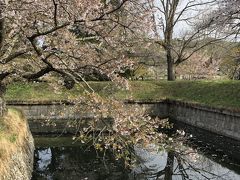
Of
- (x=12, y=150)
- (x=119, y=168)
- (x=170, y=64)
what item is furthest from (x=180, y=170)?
(x=170, y=64)

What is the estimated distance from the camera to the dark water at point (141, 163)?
1332cm

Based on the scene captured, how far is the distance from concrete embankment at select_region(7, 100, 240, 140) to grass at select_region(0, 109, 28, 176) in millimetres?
2765

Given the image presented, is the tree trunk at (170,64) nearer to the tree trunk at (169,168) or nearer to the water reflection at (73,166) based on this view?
the water reflection at (73,166)

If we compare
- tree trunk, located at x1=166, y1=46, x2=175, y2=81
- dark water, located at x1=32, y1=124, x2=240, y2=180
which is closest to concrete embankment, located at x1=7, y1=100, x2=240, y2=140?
dark water, located at x1=32, y1=124, x2=240, y2=180

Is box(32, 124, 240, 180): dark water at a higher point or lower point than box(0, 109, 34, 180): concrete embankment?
lower

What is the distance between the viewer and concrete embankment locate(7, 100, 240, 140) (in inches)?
734

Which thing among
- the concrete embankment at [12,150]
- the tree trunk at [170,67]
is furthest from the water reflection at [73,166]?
the tree trunk at [170,67]

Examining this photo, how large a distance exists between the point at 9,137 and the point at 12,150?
60cm

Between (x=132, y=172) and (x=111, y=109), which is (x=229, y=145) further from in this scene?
(x=111, y=109)

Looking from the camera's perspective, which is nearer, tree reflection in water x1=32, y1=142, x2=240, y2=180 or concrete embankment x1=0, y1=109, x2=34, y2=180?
concrete embankment x1=0, y1=109, x2=34, y2=180

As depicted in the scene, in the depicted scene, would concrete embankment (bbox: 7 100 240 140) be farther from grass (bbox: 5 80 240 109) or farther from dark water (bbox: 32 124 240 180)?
dark water (bbox: 32 124 240 180)

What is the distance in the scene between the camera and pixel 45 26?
12961mm

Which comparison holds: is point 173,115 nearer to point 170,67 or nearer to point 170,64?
point 170,64

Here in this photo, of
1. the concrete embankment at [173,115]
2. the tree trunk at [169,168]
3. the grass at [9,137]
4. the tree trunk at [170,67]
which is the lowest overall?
the tree trunk at [169,168]
